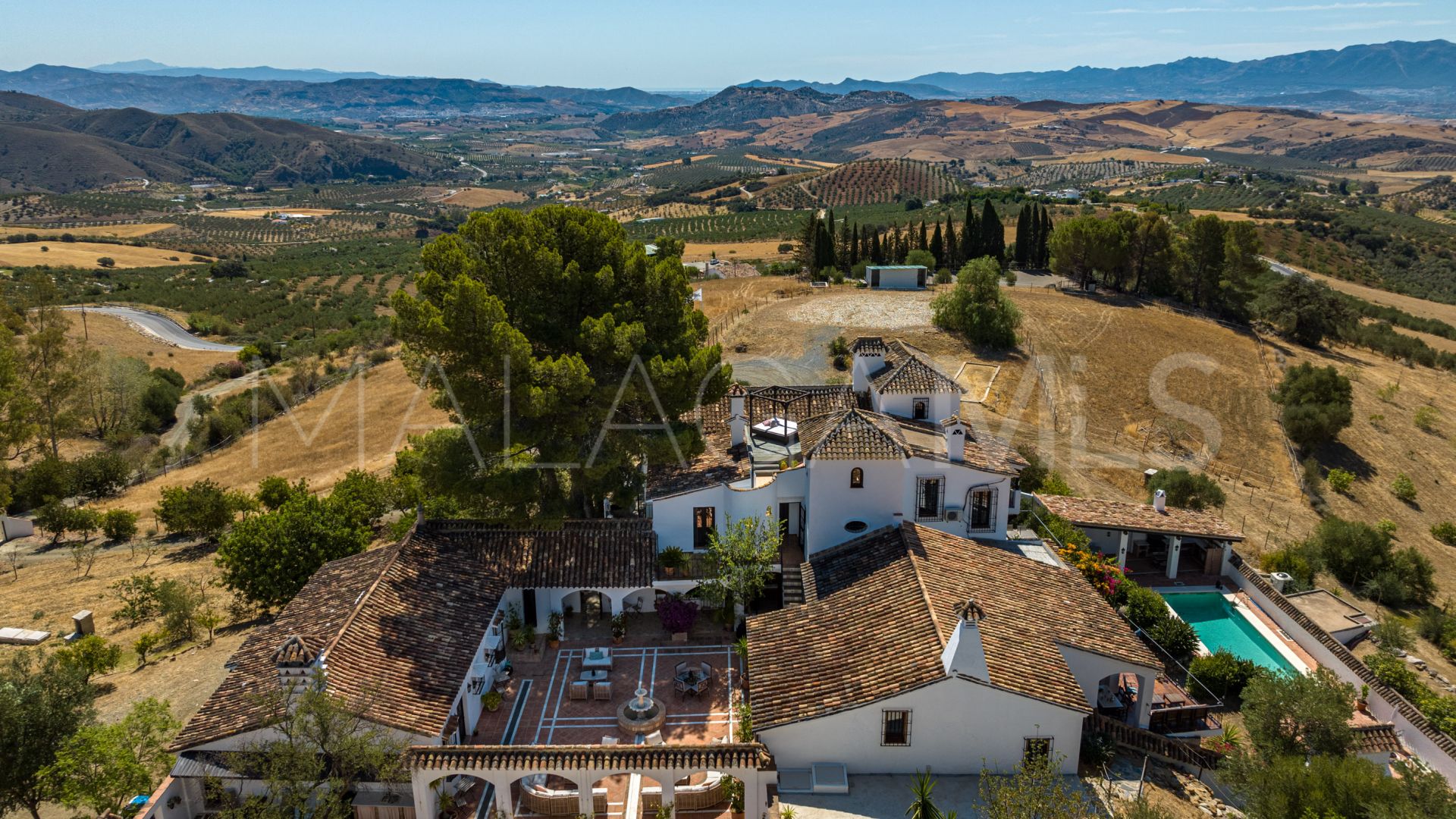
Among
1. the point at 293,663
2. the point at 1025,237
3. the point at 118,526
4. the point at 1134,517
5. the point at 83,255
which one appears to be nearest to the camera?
the point at 293,663

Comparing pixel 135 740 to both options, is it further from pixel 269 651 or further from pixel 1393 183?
pixel 1393 183

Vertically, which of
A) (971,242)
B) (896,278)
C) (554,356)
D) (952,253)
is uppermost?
(554,356)

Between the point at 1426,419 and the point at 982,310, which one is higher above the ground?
the point at 982,310

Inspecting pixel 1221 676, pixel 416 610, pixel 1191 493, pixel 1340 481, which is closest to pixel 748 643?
pixel 416 610

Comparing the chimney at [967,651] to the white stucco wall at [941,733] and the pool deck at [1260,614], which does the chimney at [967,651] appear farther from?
the pool deck at [1260,614]

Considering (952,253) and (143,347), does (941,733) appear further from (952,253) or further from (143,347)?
(143,347)

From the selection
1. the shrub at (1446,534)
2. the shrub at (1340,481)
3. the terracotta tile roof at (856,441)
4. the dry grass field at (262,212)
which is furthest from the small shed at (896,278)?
the dry grass field at (262,212)

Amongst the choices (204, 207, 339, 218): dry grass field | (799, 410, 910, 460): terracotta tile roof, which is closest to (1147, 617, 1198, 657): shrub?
(799, 410, 910, 460): terracotta tile roof
